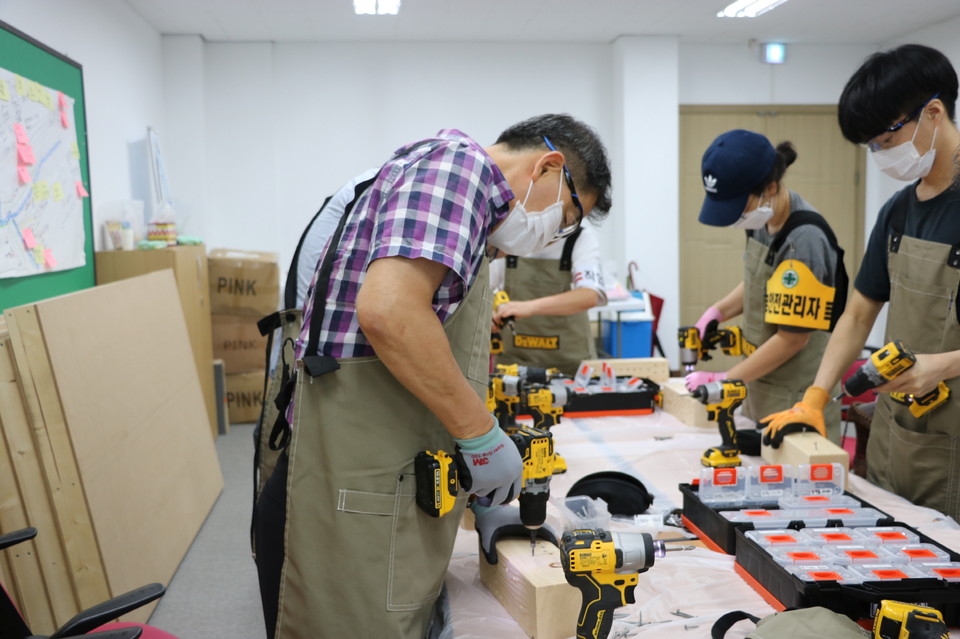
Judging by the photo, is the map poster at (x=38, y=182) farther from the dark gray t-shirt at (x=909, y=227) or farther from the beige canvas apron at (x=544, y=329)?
the dark gray t-shirt at (x=909, y=227)

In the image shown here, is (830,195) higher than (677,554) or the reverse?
higher

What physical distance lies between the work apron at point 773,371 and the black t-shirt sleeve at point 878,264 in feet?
1.07

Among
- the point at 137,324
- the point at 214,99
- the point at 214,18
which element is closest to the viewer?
the point at 137,324

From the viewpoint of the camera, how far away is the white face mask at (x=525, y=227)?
1405 millimetres

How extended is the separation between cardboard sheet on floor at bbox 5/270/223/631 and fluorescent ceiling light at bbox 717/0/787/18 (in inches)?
173

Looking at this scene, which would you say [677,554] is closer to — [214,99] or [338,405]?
Answer: [338,405]

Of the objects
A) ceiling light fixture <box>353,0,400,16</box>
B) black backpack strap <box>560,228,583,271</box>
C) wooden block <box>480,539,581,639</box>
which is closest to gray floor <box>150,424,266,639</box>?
wooden block <box>480,539,581,639</box>

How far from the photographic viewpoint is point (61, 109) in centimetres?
374

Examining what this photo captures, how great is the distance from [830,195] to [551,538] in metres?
6.56

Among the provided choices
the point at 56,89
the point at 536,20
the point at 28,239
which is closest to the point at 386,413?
the point at 28,239

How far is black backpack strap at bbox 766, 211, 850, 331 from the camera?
2.30m

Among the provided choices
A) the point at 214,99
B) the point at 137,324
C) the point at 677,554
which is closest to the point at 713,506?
the point at 677,554

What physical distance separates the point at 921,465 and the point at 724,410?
0.50m

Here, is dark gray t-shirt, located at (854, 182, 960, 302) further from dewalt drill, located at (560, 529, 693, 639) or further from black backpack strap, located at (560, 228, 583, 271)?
black backpack strap, located at (560, 228, 583, 271)
